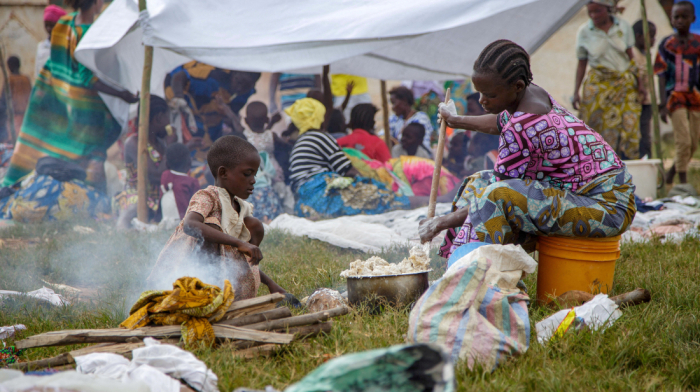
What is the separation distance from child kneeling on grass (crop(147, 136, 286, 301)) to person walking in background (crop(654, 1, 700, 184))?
6.30 metres

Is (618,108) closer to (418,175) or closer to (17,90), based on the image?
(418,175)

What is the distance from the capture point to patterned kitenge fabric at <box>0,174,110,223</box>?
604cm

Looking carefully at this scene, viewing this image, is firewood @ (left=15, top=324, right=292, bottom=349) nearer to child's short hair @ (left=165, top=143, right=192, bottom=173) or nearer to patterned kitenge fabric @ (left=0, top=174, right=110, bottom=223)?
child's short hair @ (left=165, top=143, right=192, bottom=173)

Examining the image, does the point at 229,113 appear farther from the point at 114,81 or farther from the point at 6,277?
the point at 6,277

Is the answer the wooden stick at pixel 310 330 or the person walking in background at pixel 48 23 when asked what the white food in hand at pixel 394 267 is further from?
the person walking in background at pixel 48 23

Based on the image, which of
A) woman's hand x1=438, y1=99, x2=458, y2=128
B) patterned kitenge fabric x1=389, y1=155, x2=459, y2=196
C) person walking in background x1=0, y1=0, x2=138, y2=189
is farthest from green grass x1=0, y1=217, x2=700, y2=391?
patterned kitenge fabric x1=389, y1=155, x2=459, y2=196

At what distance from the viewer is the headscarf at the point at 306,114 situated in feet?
23.1

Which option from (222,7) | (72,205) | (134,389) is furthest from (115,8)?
(134,389)

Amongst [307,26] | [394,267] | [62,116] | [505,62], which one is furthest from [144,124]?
[505,62]

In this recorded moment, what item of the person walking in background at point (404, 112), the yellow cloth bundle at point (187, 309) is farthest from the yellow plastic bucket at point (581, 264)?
the person walking in background at point (404, 112)

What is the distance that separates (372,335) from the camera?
2.27m

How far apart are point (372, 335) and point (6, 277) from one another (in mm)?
2763

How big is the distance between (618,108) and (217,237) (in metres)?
6.00

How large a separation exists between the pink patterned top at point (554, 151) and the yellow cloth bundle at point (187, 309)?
1456 mm
